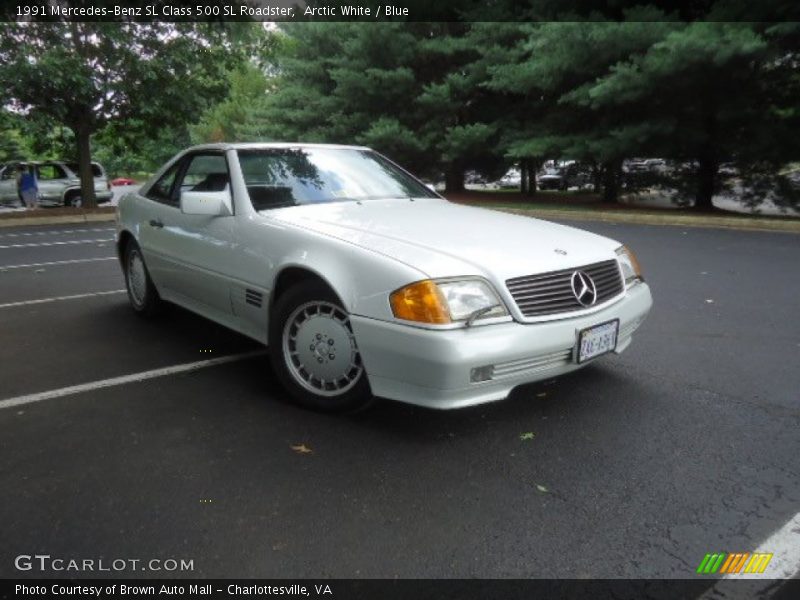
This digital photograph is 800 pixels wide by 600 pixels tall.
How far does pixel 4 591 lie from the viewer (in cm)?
196

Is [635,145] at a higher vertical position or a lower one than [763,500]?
higher

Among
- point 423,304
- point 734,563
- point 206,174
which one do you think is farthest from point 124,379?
point 734,563

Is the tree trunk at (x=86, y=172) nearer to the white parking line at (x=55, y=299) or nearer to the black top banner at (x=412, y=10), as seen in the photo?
the black top banner at (x=412, y=10)

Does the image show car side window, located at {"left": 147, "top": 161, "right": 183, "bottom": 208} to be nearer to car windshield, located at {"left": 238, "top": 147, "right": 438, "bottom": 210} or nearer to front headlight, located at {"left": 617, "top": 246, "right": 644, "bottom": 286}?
car windshield, located at {"left": 238, "top": 147, "right": 438, "bottom": 210}

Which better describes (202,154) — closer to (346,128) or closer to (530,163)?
(346,128)

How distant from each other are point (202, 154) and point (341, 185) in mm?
1148

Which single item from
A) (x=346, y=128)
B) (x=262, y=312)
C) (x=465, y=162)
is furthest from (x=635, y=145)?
(x=262, y=312)

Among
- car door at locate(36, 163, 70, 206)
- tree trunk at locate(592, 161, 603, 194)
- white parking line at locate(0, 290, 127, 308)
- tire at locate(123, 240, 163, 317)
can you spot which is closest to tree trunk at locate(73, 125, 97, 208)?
car door at locate(36, 163, 70, 206)

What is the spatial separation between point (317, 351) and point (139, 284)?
8.78 feet

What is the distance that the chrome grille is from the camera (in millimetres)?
2869

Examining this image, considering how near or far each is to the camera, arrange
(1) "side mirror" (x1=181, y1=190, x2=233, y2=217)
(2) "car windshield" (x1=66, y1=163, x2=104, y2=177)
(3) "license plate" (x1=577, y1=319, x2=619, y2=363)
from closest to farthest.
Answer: (3) "license plate" (x1=577, y1=319, x2=619, y2=363) < (1) "side mirror" (x1=181, y1=190, x2=233, y2=217) < (2) "car windshield" (x1=66, y1=163, x2=104, y2=177)

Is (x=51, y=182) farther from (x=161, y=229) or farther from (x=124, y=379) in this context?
(x=124, y=379)

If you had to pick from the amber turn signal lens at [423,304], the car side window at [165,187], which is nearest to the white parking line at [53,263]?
the car side window at [165,187]

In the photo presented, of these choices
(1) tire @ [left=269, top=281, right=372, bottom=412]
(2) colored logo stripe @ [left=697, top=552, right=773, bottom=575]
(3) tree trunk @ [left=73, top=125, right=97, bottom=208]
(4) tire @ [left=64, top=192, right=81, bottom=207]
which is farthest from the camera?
(4) tire @ [left=64, top=192, right=81, bottom=207]
